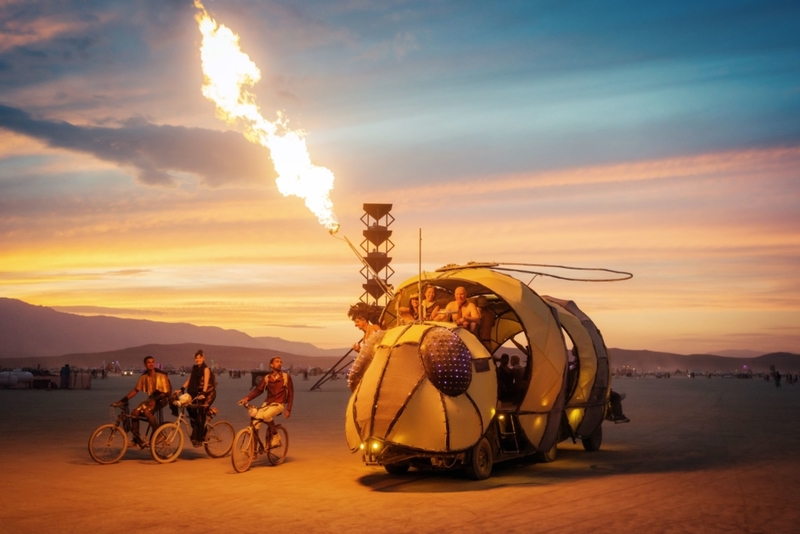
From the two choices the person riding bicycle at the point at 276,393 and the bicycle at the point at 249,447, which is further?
the person riding bicycle at the point at 276,393

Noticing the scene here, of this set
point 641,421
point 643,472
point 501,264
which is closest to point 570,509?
point 643,472

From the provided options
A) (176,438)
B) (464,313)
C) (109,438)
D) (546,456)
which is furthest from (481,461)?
(109,438)

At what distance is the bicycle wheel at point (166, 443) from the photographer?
17.4 m

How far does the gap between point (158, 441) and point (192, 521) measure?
22.6ft

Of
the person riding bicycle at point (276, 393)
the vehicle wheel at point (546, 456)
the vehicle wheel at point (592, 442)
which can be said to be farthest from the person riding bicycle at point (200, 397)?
the vehicle wheel at point (592, 442)

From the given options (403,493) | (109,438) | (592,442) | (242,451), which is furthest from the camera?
(592,442)

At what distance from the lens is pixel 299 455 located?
19.3 m

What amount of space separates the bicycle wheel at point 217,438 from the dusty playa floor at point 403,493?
0.37 metres

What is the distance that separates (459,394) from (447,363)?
0.56m

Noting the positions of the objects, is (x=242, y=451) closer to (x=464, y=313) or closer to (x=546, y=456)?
(x=464, y=313)

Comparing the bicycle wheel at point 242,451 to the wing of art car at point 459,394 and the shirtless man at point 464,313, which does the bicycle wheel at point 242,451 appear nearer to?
the wing of art car at point 459,394

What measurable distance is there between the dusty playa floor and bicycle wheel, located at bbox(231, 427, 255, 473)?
269 millimetres

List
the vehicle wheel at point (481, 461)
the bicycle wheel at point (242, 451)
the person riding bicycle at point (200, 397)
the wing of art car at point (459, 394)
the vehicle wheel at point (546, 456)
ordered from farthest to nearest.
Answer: the vehicle wheel at point (546, 456) < the person riding bicycle at point (200, 397) < the bicycle wheel at point (242, 451) < the vehicle wheel at point (481, 461) < the wing of art car at point (459, 394)

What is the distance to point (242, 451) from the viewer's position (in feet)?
53.0
